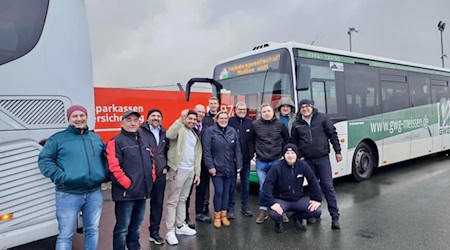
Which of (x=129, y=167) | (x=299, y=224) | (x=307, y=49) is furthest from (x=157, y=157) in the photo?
(x=307, y=49)

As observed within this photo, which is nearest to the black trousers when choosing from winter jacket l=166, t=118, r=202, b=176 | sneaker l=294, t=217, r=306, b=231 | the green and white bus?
winter jacket l=166, t=118, r=202, b=176

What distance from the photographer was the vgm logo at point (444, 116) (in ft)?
33.1

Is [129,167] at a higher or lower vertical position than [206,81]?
lower

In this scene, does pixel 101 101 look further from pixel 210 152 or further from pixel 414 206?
pixel 414 206

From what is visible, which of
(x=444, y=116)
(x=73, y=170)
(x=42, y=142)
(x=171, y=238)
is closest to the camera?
(x=73, y=170)

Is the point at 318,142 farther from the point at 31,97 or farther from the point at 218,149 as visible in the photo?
the point at 31,97

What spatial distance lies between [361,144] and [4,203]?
682 centimetres

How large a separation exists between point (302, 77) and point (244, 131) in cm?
173

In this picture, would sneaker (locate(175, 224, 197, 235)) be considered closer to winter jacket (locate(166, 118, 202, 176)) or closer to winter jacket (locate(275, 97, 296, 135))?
winter jacket (locate(166, 118, 202, 176))

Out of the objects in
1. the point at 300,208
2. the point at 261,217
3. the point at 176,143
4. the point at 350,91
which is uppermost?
the point at 350,91

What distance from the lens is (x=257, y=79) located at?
652 cm

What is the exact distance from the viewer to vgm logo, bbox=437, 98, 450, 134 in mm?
10103

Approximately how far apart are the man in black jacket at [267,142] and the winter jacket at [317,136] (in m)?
0.31

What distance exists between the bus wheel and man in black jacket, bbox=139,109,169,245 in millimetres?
4858
